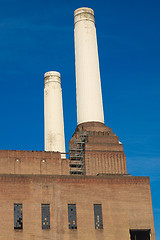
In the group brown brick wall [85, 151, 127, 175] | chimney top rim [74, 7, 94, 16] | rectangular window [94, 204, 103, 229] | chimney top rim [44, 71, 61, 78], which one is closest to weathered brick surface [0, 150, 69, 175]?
brown brick wall [85, 151, 127, 175]

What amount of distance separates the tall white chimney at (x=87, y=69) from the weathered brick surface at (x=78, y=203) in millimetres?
10241

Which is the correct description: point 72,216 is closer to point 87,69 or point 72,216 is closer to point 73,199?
point 73,199

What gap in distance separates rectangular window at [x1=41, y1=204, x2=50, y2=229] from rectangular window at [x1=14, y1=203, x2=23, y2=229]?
6.19ft

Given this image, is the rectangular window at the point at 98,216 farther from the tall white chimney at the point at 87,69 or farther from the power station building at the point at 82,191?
the tall white chimney at the point at 87,69

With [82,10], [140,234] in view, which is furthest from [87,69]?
[140,234]

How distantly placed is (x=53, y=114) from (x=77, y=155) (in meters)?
17.5

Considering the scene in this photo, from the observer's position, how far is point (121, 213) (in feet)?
127

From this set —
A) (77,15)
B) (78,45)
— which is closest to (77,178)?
(78,45)

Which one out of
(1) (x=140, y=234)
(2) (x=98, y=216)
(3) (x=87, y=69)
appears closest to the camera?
(2) (x=98, y=216)

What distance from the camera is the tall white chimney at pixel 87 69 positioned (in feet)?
159

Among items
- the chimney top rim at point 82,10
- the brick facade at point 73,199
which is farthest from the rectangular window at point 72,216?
the chimney top rim at point 82,10

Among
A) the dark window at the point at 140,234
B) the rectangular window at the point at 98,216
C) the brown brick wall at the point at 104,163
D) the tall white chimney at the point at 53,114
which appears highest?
the tall white chimney at the point at 53,114

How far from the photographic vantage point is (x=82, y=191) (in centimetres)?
3859

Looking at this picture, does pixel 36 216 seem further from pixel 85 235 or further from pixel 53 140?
pixel 53 140
